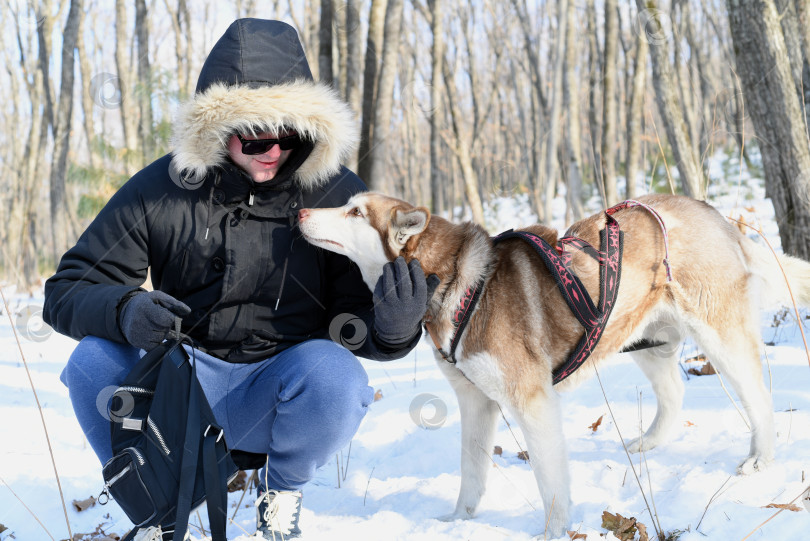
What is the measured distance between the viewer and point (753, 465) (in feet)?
8.85

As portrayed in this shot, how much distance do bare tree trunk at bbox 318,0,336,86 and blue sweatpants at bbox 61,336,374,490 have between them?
17.7 feet

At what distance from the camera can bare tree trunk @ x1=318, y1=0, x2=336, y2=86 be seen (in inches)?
288

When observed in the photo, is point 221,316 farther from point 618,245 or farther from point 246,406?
point 618,245

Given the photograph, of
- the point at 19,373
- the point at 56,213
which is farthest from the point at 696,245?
the point at 56,213

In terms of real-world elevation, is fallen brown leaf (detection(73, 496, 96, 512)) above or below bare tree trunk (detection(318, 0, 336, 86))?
below

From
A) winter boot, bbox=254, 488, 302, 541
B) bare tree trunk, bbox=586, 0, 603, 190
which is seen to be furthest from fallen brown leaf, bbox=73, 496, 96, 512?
bare tree trunk, bbox=586, 0, 603, 190

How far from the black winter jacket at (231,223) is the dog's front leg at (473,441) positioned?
40cm

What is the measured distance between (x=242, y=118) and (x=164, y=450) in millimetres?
1328

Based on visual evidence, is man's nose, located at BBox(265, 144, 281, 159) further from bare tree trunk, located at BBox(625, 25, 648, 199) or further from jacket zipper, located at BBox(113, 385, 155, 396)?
bare tree trunk, located at BBox(625, 25, 648, 199)

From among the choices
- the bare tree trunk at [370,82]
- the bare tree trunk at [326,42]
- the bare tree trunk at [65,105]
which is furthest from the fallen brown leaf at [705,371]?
the bare tree trunk at [65,105]

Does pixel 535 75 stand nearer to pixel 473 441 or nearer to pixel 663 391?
pixel 663 391

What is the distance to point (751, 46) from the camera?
4.82 m

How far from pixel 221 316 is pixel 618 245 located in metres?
1.80

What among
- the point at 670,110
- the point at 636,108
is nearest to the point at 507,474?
the point at 670,110
